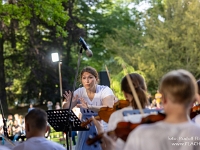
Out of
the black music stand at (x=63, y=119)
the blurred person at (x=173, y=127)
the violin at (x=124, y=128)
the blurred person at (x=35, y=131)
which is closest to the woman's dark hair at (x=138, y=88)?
the violin at (x=124, y=128)

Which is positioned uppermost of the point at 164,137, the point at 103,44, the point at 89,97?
the point at 103,44

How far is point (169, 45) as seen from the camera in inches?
1329

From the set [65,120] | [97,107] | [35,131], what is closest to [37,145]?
[35,131]

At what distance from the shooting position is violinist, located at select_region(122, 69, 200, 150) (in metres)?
2.89

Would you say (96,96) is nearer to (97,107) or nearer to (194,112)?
(97,107)

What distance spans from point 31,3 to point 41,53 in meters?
12.9

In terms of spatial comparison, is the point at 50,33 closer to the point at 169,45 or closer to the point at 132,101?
the point at 169,45

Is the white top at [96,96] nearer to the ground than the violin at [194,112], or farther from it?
farther from it

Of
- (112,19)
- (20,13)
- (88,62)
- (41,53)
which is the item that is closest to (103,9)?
(112,19)

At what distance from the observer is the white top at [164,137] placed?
9.44 ft

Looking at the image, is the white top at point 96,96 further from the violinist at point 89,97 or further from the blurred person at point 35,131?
the blurred person at point 35,131

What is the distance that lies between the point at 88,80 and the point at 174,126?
3936mm

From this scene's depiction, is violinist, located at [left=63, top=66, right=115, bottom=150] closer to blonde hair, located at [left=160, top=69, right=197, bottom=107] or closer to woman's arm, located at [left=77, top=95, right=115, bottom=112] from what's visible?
woman's arm, located at [left=77, top=95, right=115, bottom=112]

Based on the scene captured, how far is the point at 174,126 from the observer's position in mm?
2918
